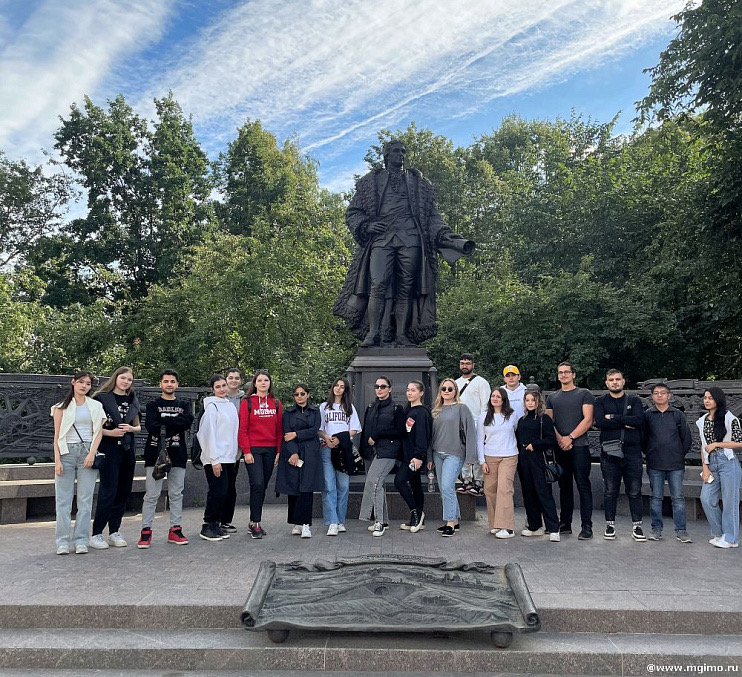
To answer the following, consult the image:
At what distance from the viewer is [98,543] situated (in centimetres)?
661

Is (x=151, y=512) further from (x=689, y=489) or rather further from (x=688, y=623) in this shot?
(x=689, y=489)

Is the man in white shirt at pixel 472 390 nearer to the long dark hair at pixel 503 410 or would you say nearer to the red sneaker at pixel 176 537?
the long dark hair at pixel 503 410

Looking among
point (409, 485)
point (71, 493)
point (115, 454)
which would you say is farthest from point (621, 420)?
point (71, 493)

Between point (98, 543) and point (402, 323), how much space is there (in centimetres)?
514

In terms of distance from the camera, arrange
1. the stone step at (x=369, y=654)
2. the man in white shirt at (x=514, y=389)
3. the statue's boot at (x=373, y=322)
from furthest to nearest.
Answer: the statue's boot at (x=373, y=322) → the man in white shirt at (x=514, y=389) → the stone step at (x=369, y=654)

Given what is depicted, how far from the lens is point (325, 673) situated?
413cm

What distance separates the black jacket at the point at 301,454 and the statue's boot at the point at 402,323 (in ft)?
9.63

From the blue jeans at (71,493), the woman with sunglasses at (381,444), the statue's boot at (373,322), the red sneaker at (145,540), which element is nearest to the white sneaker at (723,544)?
the woman with sunglasses at (381,444)

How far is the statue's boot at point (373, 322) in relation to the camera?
991 cm

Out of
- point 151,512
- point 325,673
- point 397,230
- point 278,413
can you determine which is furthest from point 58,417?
point 397,230

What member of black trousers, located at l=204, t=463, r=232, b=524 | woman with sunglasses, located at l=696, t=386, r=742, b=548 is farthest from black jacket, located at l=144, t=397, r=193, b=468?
woman with sunglasses, located at l=696, t=386, r=742, b=548

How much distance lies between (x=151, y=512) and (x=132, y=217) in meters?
27.9

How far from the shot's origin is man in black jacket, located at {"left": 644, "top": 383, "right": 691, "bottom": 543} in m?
7.28

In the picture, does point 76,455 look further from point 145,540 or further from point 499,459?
point 499,459
